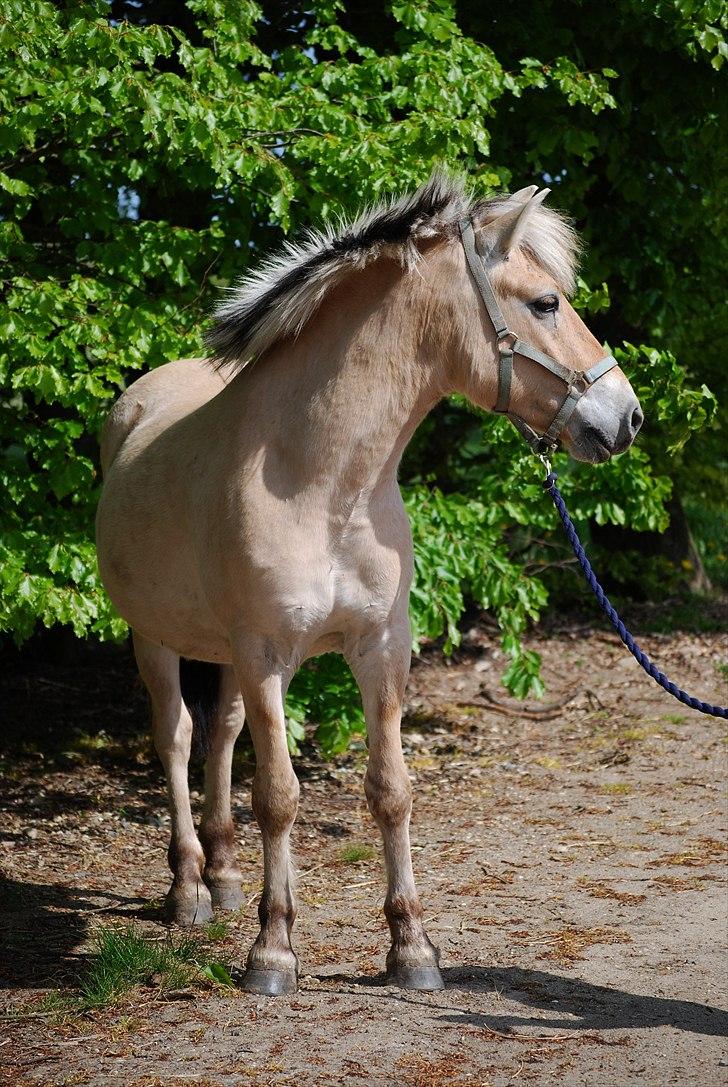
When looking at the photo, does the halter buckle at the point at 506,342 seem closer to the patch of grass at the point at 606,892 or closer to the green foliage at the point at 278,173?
the green foliage at the point at 278,173

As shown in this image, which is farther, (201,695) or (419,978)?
(201,695)

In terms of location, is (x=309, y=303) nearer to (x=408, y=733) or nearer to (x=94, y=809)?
(x=94, y=809)

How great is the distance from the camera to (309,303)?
12.7 feet

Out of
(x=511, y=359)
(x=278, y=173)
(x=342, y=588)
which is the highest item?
(x=278, y=173)

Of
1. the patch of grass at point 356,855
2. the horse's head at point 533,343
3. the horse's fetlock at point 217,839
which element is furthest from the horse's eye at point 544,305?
the patch of grass at point 356,855

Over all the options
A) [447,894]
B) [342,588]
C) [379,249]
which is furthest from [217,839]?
[379,249]

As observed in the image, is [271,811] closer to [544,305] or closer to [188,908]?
[188,908]

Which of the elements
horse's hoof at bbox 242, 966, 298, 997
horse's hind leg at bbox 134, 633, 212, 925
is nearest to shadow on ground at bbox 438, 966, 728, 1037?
horse's hoof at bbox 242, 966, 298, 997

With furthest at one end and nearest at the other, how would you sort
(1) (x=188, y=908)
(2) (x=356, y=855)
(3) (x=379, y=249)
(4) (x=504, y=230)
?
(2) (x=356, y=855)
(1) (x=188, y=908)
(3) (x=379, y=249)
(4) (x=504, y=230)

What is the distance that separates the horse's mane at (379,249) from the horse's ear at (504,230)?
6cm

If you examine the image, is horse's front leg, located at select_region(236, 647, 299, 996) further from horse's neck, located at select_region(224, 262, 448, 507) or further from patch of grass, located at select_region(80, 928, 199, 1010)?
horse's neck, located at select_region(224, 262, 448, 507)

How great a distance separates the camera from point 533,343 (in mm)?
3744

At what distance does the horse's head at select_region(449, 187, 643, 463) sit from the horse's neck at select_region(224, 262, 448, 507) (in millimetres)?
159

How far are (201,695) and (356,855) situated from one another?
1.09 m
